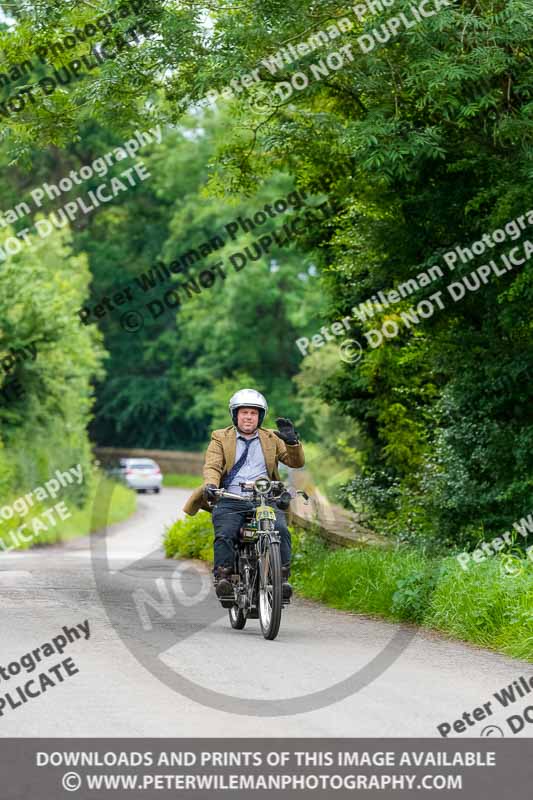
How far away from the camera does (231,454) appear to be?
1175cm

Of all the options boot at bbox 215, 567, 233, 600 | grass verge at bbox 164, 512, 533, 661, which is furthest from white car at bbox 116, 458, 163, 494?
boot at bbox 215, 567, 233, 600

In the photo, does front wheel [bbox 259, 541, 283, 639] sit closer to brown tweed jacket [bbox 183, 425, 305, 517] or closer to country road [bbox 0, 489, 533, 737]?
country road [bbox 0, 489, 533, 737]

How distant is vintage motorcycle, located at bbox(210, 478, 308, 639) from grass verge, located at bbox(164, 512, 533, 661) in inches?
58.7

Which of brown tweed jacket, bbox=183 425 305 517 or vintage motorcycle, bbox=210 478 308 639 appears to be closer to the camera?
vintage motorcycle, bbox=210 478 308 639

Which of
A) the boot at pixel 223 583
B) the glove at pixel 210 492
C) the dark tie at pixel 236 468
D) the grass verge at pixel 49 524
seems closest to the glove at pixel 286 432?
the dark tie at pixel 236 468

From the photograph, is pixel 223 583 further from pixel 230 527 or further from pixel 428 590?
pixel 428 590

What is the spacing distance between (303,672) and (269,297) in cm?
5495

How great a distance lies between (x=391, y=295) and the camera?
58.6ft

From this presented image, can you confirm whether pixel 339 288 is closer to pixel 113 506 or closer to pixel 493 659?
pixel 493 659

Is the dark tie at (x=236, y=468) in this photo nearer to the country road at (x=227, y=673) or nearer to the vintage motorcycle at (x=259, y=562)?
the vintage motorcycle at (x=259, y=562)

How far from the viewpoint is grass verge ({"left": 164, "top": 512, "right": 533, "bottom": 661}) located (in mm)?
10758

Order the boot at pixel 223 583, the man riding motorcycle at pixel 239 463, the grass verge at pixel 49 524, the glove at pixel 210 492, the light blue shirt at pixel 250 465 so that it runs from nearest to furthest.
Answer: the glove at pixel 210 492
the boot at pixel 223 583
the man riding motorcycle at pixel 239 463
the light blue shirt at pixel 250 465
the grass verge at pixel 49 524

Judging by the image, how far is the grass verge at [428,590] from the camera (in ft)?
35.3
